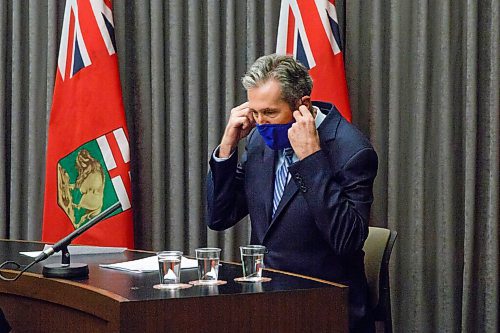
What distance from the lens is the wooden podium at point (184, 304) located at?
1.99 meters

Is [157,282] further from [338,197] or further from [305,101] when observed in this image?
[305,101]

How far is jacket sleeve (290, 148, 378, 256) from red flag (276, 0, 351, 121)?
Result: 1.20 metres

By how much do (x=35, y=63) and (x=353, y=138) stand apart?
2326mm

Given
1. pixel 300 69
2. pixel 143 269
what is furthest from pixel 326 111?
pixel 143 269

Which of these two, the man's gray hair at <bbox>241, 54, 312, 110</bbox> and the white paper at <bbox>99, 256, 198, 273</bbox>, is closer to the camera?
the white paper at <bbox>99, 256, 198, 273</bbox>

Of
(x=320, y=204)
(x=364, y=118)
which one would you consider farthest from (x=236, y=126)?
(x=364, y=118)

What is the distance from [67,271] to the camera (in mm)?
2369

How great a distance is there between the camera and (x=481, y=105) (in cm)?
393

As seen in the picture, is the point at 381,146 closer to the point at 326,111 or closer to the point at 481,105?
the point at 481,105

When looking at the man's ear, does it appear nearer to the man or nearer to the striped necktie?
the man

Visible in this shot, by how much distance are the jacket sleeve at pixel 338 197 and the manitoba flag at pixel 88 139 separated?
5.48 feet

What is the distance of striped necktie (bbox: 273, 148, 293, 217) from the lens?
9.31ft

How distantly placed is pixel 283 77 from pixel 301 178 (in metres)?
0.35

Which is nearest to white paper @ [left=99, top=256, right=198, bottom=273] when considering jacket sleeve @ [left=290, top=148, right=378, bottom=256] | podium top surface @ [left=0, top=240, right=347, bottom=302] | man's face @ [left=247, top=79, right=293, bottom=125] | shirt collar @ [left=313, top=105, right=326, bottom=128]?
podium top surface @ [left=0, top=240, right=347, bottom=302]
